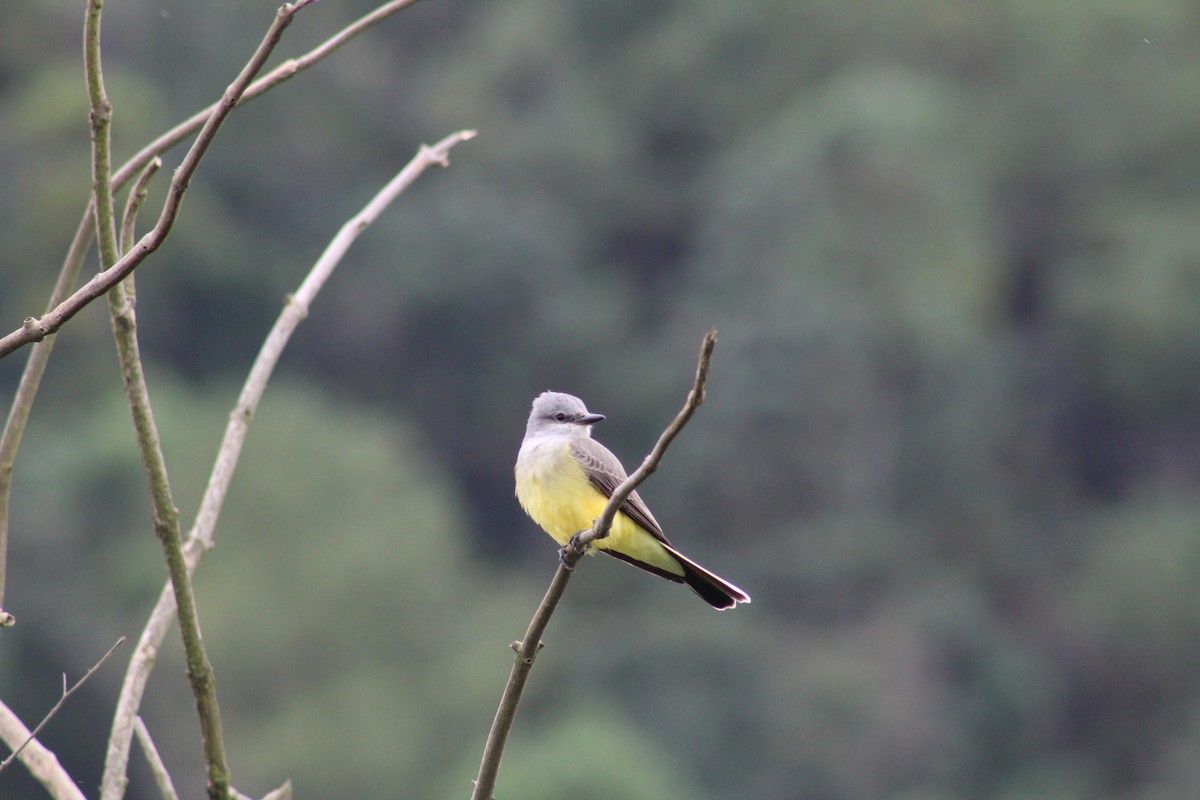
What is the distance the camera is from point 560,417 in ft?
22.4

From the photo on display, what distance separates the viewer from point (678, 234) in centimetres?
6359

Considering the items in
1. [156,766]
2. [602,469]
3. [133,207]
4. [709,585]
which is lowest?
[156,766]

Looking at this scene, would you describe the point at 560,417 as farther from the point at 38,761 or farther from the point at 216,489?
the point at 38,761

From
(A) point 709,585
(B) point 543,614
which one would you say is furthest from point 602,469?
(B) point 543,614

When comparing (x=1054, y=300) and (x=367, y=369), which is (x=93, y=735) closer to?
(x=367, y=369)

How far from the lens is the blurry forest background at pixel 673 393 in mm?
44469

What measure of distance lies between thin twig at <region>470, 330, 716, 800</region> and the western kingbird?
1983mm

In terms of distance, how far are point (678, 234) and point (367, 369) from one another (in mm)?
12736

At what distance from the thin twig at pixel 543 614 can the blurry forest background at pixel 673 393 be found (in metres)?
32.9

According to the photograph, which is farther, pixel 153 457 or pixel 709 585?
pixel 709 585

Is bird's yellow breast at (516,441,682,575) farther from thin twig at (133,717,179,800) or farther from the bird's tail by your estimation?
thin twig at (133,717,179,800)

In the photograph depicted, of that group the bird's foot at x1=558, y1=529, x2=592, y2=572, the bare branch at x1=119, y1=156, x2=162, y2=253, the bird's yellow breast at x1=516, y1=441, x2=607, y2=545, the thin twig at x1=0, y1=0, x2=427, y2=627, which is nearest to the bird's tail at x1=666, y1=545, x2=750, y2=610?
the bird's yellow breast at x1=516, y1=441, x2=607, y2=545

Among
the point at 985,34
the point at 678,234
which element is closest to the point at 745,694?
the point at 678,234

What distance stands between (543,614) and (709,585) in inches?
100
